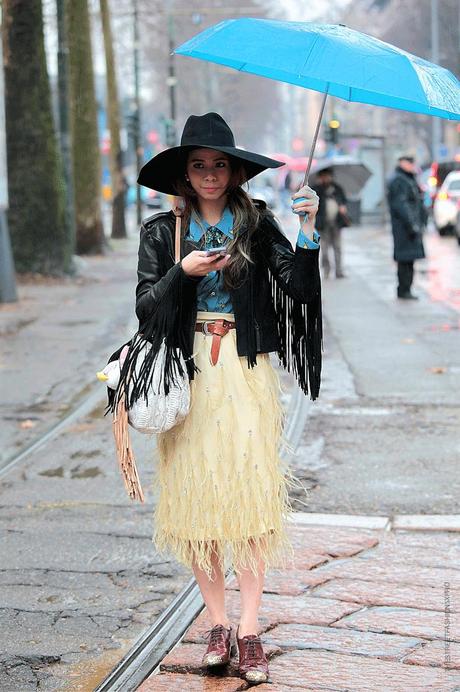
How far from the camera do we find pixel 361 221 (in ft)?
A: 140

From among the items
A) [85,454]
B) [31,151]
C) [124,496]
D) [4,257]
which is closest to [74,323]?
[4,257]

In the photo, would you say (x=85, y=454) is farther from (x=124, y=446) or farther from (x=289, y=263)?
(x=289, y=263)

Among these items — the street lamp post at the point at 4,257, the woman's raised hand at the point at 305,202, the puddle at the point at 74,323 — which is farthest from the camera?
the street lamp post at the point at 4,257

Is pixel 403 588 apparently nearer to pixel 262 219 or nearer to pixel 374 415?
pixel 262 219

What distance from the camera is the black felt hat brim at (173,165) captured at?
392 centimetres

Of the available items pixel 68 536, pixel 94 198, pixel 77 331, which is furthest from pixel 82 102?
pixel 68 536

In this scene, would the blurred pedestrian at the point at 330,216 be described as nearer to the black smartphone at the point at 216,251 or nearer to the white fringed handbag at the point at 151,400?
the white fringed handbag at the point at 151,400

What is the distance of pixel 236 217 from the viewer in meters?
4.04

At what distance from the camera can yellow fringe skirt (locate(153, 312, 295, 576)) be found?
159 inches

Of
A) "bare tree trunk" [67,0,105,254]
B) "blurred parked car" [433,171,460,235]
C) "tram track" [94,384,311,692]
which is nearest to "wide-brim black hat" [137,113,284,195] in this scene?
"tram track" [94,384,311,692]

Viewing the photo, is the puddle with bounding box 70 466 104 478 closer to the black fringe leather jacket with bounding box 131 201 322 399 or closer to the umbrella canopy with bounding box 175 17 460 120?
the black fringe leather jacket with bounding box 131 201 322 399

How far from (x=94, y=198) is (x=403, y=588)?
21640mm

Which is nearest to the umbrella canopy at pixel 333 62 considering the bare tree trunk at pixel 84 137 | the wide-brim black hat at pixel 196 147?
the wide-brim black hat at pixel 196 147

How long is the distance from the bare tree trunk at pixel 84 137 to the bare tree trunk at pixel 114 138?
5.33 metres
